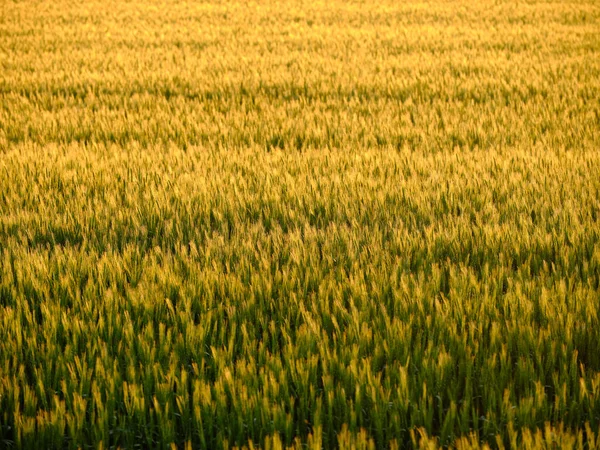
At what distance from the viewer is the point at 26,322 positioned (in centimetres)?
215

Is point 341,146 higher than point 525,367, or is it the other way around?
point 341,146

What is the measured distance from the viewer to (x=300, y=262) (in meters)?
2.53

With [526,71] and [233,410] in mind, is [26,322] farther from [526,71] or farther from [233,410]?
[526,71]

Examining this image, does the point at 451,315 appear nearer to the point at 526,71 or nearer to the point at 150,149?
the point at 150,149

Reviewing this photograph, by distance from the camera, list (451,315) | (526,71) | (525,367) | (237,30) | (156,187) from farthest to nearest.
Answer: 1. (237,30)
2. (526,71)
3. (156,187)
4. (451,315)
5. (525,367)

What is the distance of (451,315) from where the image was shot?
6.73 ft

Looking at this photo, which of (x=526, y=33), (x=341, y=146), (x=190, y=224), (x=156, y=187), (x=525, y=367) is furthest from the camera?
(x=526, y=33)

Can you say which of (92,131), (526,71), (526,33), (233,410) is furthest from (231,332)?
(526,33)

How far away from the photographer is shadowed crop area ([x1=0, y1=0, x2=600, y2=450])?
159 cm

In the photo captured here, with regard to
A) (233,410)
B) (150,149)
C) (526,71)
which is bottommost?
(233,410)

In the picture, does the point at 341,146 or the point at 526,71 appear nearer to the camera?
the point at 341,146

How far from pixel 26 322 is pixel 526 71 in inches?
270

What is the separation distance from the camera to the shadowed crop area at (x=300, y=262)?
1.59 meters

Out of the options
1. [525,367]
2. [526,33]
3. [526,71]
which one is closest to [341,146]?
[525,367]
